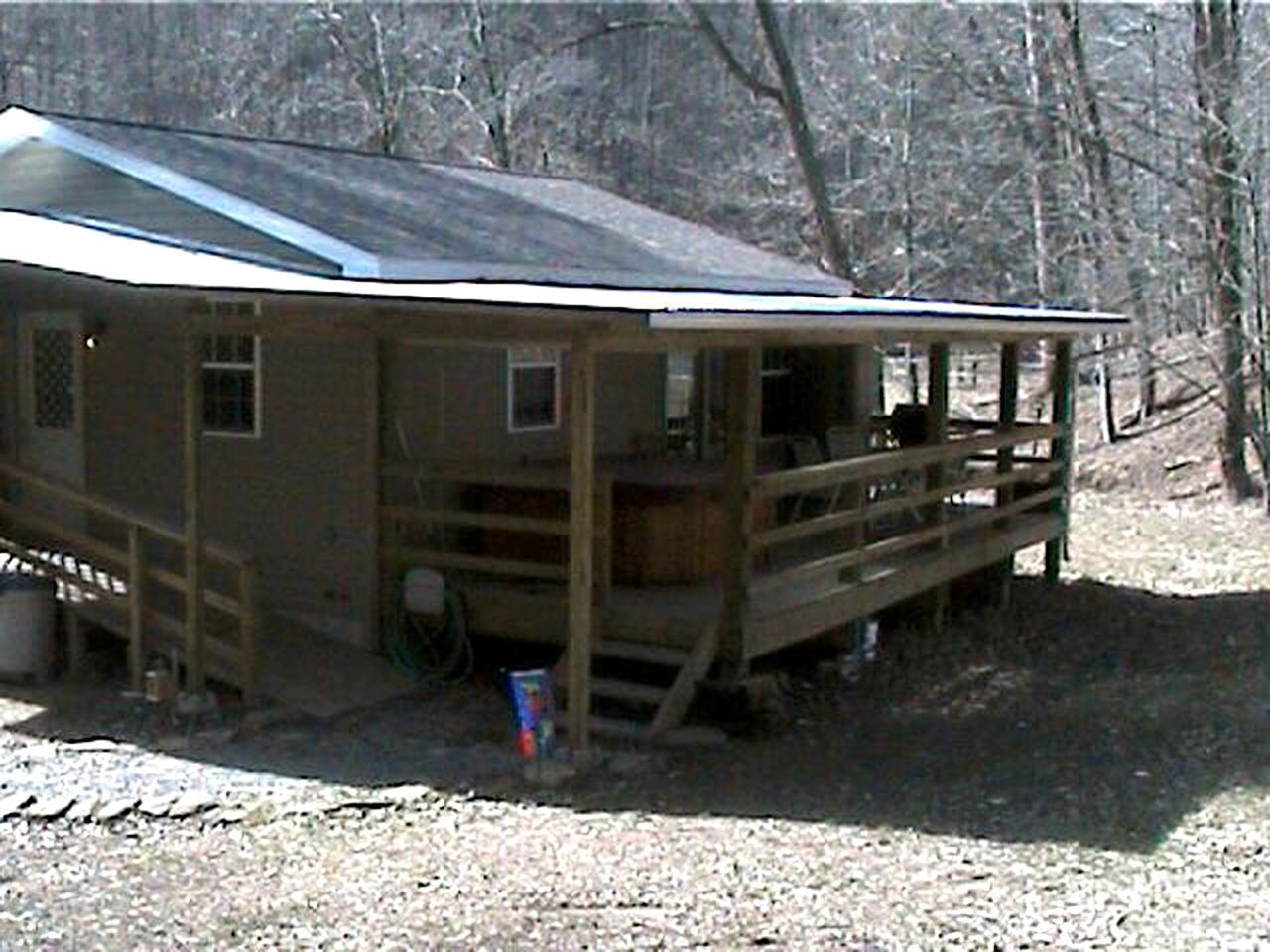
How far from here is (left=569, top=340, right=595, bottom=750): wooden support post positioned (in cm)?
809

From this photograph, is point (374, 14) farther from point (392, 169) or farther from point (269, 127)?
point (392, 169)

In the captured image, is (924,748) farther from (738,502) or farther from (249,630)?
(249,630)

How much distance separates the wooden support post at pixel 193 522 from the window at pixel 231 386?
1731mm

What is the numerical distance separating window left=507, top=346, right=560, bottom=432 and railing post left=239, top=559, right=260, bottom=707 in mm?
2815

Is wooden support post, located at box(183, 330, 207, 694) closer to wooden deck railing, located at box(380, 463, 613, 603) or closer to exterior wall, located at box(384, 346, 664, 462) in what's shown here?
wooden deck railing, located at box(380, 463, 613, 603)

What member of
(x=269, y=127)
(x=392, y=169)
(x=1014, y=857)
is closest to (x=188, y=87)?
(x=269, y=127)

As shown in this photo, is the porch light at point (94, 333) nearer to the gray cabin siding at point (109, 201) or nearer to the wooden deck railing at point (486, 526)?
the gray cabin siding at point (109, 201)

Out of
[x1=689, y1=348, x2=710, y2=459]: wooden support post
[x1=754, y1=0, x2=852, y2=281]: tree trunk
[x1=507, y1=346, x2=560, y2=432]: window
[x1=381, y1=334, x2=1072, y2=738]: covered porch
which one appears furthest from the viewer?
[x1=754, y1=0, x2=852, y2=281]: tree trunk

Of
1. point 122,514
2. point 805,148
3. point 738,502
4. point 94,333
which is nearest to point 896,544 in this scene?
point 738,502

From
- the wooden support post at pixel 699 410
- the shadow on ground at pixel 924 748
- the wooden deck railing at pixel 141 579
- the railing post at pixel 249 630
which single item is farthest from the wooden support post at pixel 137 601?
the wooden support post at pixel 699 410

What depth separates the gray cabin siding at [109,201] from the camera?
34.1 ft

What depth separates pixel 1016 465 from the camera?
14.5 metres

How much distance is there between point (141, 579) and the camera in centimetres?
957

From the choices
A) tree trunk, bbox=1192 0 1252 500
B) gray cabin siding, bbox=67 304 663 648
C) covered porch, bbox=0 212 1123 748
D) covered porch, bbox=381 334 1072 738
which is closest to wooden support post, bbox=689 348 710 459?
covered porch, bbox=381 334 1072 738
